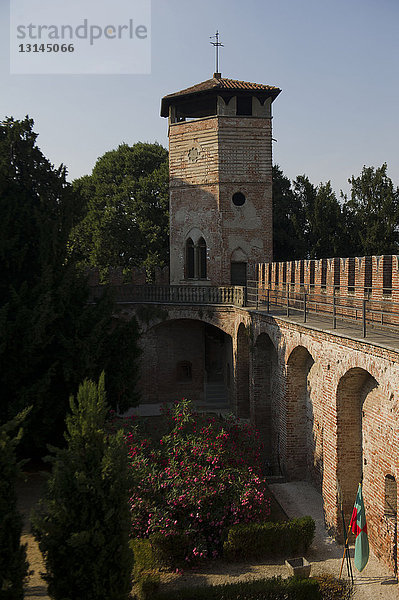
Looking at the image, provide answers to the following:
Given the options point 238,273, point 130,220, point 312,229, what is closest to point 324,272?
point 238,273

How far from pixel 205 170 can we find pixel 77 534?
19338 mm

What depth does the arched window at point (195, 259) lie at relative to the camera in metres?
24.7

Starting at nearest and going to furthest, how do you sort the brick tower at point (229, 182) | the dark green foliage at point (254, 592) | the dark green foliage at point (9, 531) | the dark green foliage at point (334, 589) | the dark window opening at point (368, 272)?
the dark green foliage at point (9, 531) < the dark green foliage at point (254, 592) < the dark green foliage at point (334, 589) < the dark window opening at point (368, 272) < the brick tower at point (229, 182)

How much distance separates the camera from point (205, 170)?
24078 millimetres

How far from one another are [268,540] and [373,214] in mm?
24235

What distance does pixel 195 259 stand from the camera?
Result: 24.7 m

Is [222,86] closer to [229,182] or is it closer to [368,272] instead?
[229,182]

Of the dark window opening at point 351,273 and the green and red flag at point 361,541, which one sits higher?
the dark window opening at point 351,273

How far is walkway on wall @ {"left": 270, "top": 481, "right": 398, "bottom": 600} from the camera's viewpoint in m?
9.59

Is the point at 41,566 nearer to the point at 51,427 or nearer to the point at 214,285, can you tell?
the point at 51,427

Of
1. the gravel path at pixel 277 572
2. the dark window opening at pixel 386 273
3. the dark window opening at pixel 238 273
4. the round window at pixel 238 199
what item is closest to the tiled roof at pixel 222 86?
the round window at pixel 238 199

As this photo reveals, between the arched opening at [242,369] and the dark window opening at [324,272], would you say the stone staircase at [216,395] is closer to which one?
the arched opening at [242,369]

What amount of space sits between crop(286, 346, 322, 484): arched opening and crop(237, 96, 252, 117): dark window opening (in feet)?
48.0

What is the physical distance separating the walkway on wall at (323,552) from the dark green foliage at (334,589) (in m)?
0.15
